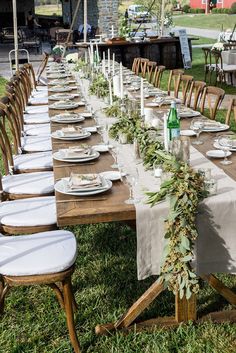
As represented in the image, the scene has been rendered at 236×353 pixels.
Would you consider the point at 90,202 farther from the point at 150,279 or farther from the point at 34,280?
the point at 150,279

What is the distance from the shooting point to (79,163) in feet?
9.71

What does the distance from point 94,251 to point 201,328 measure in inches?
46.6

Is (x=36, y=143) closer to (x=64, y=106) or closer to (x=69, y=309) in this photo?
(x=64, y=106)

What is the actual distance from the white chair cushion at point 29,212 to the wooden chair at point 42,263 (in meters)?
0.23

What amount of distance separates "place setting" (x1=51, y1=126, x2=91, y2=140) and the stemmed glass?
0.83m

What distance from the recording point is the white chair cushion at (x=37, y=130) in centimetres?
504

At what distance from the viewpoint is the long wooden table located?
→ 2244 mm

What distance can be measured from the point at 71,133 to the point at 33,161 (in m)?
0.62

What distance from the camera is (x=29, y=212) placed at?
306 centimetres

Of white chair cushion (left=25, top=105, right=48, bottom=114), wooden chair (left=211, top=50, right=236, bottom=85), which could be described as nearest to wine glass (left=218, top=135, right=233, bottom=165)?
white chair cushion (left=25, top=105, right=48, bottom=114)

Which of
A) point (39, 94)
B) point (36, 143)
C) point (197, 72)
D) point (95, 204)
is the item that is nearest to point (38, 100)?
point (39, 94)

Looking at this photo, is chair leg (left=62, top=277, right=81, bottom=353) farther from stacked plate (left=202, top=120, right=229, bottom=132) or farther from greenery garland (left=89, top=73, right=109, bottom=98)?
greenery garland (left=89, top=73, right=109, bottom=98)

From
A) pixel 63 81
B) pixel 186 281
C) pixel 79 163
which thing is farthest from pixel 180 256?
pixel 63 81

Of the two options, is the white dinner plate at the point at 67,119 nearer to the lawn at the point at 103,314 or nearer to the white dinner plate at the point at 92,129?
the white dinner plate at the point at 92,129
